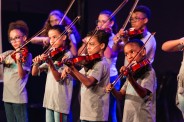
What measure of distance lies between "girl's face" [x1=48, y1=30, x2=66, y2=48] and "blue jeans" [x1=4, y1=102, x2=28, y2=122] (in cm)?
60

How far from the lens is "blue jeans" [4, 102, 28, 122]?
3.59 m

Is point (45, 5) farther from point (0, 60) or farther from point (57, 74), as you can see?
point (57, 74)

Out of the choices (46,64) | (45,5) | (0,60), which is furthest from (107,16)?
(45,5)

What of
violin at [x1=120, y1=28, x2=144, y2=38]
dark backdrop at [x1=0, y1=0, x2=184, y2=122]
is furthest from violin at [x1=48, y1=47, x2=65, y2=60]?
dark backdrop at [x1=0, y1=0, x2=184, y2=122]

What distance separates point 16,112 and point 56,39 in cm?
70

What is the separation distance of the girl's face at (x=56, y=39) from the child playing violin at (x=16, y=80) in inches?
11.2

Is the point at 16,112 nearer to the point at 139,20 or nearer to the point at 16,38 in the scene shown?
the point at 16,38

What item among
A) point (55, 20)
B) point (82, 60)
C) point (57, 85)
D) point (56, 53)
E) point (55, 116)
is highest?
point (55, 20)

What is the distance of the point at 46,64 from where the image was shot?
3.48 metres

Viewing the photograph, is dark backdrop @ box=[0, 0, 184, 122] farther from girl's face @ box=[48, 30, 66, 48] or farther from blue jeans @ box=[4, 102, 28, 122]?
girl's face @ box=[48, 30, 66, 48]

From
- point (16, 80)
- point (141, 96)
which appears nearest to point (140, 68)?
point (141, 96)

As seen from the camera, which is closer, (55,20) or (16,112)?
(16,112)

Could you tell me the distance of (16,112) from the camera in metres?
3.60

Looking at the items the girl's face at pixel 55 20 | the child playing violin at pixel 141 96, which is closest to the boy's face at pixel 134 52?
the child playing violin at pixel 141 96
